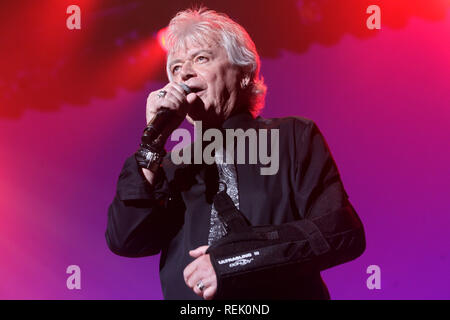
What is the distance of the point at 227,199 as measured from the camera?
93cm

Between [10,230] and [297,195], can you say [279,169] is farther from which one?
[10,230]

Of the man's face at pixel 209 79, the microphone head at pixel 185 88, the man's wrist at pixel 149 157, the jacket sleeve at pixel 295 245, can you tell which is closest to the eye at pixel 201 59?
the man's face at pixel 209 79

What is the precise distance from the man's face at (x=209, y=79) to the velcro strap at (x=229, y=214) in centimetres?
24

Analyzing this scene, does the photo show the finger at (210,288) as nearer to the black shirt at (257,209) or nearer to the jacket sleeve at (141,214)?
the black shirt at (257,209)

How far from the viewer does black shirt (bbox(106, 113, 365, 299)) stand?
838 mm

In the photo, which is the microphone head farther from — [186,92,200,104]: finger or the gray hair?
the gray hair

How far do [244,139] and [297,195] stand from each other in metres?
0.20

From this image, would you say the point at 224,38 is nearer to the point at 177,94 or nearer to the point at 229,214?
the point at 177,94

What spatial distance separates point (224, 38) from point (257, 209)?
47cm

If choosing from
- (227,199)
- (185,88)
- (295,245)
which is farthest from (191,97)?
(295,245)

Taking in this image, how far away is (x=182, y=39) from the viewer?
115cm

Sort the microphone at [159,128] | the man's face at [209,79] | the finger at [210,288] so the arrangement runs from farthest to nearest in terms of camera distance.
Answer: the man's face at [209,79] → the microphone at [159,128] → the finger at [210,288]

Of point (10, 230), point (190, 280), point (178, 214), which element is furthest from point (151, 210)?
point (10, 230)

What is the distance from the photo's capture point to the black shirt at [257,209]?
2.75ft
